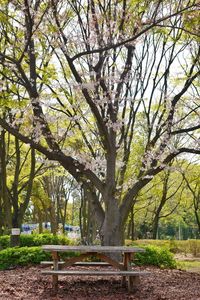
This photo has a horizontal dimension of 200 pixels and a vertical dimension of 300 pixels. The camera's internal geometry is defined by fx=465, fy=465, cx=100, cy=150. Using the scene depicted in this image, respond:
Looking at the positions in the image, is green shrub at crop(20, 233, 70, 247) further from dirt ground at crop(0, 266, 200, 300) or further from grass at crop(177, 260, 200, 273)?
dirt ground at crop(0, 266, 200, 300)

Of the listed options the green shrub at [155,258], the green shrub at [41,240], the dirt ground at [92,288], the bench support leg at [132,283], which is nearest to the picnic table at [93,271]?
the bench support leg at [132,283]

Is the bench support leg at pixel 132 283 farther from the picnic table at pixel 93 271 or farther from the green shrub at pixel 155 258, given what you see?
the green shrub at pixel 155 258

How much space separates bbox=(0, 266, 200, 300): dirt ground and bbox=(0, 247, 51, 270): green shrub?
144 cm

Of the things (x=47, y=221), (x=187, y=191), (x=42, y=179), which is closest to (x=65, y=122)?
(x=42, y=179)

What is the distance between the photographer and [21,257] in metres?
10.7

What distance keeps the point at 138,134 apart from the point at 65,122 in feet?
23.3

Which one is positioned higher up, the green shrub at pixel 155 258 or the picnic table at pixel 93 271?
the picnic table at pixel 93 271

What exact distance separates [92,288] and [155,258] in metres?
4.39

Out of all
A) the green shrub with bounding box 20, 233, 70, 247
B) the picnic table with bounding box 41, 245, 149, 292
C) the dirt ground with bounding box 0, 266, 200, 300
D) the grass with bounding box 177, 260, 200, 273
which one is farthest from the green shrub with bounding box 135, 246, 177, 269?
the green shrub with bounding box 20, 233, 70, 247

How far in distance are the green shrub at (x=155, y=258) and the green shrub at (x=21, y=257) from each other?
2.34 m

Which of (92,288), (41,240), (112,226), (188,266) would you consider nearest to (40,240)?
A: (41,240)

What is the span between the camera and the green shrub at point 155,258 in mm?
11426

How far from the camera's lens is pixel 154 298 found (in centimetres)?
667

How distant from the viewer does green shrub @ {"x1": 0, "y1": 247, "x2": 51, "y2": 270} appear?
10.6 meters
